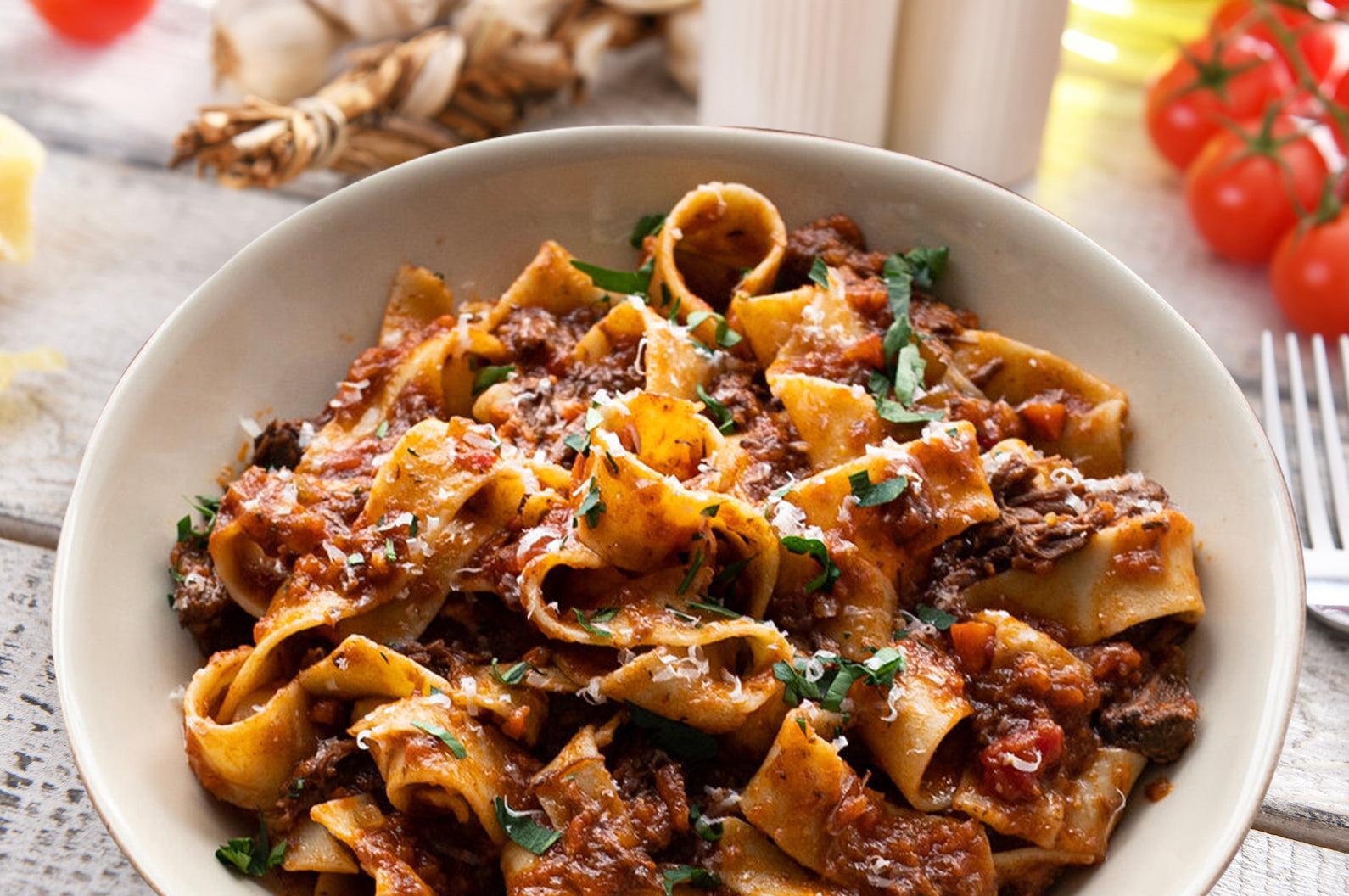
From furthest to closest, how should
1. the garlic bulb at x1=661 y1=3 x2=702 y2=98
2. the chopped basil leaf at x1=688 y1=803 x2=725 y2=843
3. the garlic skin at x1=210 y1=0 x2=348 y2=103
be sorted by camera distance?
1. the garlic bulb at x1=661 y1=3 x2=702 y2=98
2. the garlic skin at x1=210 y1=0 x2=348 y2=103
3. the chopped basil leaf at x1=688 y1=803 x2=725 y2=843

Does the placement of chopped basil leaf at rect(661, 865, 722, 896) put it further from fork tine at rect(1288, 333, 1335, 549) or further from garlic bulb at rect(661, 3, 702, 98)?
garlic bulb at rect(661, 3, 702, 98)

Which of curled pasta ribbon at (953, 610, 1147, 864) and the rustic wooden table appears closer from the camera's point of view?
curled pasta ribbon at (953, 610, 1147, 864)

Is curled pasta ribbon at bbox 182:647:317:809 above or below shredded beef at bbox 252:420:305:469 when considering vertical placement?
below

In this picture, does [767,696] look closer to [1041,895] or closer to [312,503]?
[1041,895]

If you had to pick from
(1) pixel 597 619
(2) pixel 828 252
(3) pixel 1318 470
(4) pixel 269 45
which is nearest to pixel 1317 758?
(3) pixel 1318 470

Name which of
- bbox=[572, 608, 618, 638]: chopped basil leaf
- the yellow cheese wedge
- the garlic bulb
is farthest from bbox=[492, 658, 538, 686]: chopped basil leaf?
the garlic bulb

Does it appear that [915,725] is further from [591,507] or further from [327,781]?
[327,781]

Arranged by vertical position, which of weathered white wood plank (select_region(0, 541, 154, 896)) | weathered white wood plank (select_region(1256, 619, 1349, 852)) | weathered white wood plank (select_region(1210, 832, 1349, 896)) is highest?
weathered white wood plank (select_region(1256, 619, 1349, 852))

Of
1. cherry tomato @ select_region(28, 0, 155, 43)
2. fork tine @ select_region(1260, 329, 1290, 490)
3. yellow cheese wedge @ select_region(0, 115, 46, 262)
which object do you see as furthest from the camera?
cherry tomato @ select_region(28, 0, 155, 43)

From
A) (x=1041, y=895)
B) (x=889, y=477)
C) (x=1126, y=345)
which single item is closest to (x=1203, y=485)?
(x=1126, y=345)
